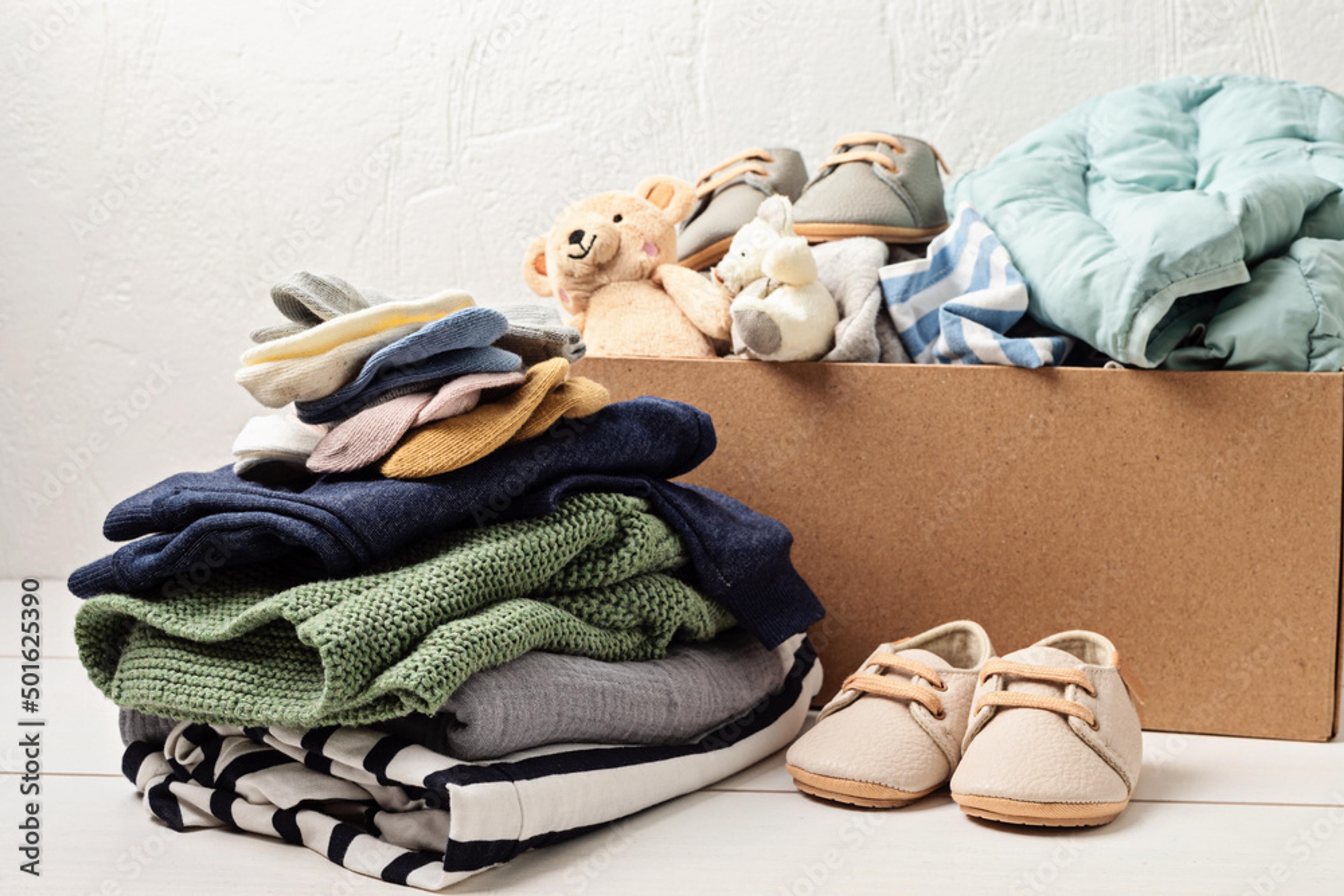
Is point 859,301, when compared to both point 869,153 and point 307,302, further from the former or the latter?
point 307,302

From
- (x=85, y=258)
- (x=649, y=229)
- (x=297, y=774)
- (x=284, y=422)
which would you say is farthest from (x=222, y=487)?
(x=85, y=258)

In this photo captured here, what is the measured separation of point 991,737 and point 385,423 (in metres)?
0.44

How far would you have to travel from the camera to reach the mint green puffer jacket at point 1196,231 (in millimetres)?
842

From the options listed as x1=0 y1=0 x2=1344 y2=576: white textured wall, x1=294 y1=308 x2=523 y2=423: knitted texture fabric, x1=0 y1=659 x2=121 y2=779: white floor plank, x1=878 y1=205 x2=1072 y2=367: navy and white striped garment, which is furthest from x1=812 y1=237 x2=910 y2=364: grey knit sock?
x1=0 y1=659 x2=121 y2=779: white floor plank

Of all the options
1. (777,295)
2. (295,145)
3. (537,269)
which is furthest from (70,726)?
(295,145)

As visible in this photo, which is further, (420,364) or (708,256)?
(708,256)

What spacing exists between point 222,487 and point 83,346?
1.06 meters

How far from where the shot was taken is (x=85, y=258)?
1562 millimetres

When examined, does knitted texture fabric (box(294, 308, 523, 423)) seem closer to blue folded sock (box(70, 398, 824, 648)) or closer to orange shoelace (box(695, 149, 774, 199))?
blue folded sock (box(70, 398, 824, 648))

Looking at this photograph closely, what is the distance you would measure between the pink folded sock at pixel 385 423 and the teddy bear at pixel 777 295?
0.29 m

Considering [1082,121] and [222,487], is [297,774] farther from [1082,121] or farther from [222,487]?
[1082,121]

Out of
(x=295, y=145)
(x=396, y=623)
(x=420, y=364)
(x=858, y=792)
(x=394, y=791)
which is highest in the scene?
(x=295, y=145)

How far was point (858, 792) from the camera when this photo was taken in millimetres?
724

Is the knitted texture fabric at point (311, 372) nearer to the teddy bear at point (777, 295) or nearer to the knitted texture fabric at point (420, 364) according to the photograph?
the knitted texture fabric at point (420, 364)
